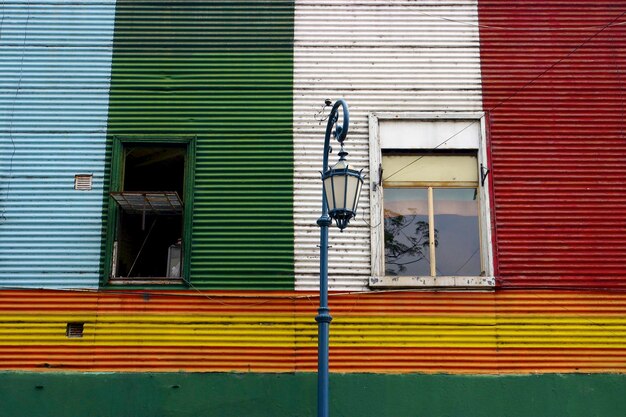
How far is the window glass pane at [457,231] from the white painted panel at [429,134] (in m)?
0.72

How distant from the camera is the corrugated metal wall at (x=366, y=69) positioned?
36.3 ft

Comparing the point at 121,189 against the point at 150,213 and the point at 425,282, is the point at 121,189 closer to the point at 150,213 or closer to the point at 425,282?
the point at 150,213

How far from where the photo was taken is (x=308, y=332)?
1042 cm

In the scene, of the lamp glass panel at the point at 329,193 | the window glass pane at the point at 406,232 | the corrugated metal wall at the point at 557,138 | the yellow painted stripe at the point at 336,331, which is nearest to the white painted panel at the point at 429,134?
the corrugated metal wall at the point at 557,138

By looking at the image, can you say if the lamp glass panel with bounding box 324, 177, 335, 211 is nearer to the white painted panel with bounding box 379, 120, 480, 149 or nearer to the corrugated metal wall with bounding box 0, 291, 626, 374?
the corrugated metal wall with bounding box 0, 291, 626, 374

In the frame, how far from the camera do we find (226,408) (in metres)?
10.1

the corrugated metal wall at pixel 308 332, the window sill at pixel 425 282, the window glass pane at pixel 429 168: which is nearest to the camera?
the corrugated metal wall at pixel 308 332

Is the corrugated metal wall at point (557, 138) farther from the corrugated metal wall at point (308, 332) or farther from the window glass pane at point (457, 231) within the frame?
the corrugated metal wall at point (308, 332)

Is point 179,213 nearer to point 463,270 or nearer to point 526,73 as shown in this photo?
point 463,270

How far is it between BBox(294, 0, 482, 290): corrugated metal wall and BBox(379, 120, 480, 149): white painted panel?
Result: 23 centimetres

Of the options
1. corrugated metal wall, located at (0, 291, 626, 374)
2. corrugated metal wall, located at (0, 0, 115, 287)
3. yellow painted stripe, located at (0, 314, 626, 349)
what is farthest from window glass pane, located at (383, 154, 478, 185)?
corrugated metal wall, located at (0, 0, 115, 287)

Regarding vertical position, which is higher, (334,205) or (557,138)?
(557,138)

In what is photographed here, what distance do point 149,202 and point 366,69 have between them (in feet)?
13.1

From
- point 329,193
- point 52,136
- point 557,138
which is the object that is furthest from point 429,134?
point 52,136
